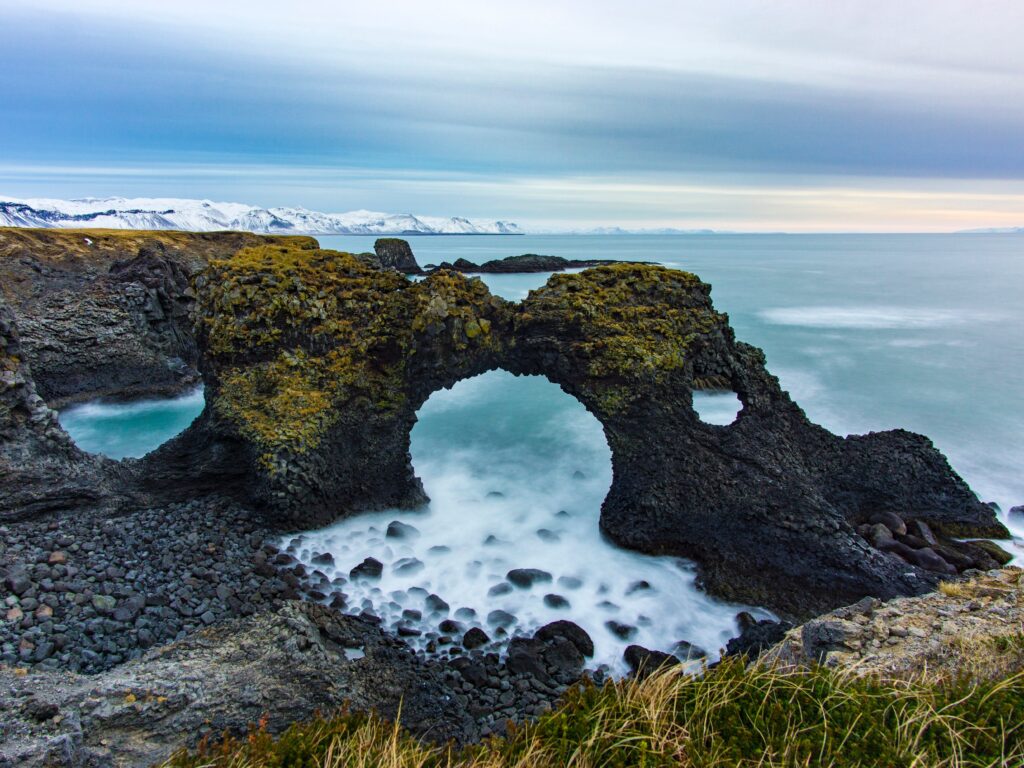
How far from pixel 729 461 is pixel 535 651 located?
7.54 meters

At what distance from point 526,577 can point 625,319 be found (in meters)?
7.50

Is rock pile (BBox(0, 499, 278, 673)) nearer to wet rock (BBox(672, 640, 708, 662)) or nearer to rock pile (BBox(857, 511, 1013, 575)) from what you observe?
wet rock (BBox(672, 640, 708, 662))

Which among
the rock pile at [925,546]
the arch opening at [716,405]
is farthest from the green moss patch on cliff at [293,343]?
the arch opening at [716,405]

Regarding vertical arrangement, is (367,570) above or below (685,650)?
above

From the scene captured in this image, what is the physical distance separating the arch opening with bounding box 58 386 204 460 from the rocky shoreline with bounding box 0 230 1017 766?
1012cm

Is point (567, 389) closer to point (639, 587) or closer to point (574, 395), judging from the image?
point (574, 395)

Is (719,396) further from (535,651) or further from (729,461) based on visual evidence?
(535,651)

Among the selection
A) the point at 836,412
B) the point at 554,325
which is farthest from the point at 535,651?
the point at 836,412

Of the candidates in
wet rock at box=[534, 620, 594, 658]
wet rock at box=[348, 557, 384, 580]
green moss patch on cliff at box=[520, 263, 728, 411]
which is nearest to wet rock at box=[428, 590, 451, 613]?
wet rock at box=[348, 557, 384, 580]

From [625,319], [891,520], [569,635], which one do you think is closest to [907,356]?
[891,520]

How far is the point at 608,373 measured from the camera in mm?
16281

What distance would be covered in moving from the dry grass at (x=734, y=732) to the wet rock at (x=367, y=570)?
319 inches

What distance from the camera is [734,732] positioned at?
19.0 ft

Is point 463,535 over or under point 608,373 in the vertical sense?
under
